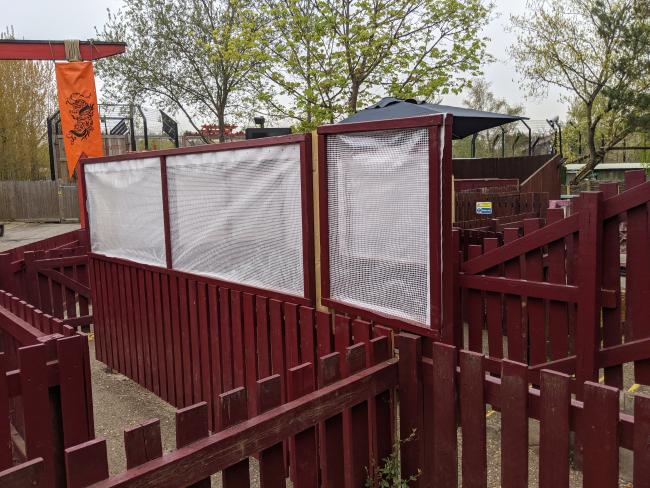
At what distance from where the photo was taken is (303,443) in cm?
211

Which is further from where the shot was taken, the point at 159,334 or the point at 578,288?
the point at 159,334

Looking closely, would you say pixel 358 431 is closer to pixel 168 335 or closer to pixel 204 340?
pixel 204 340

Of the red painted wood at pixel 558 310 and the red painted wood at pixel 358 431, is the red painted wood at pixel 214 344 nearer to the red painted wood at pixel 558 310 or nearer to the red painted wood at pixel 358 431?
the red painted wood at pixel 358 431

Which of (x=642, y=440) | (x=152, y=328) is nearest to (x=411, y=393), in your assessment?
(x=642, y=440)

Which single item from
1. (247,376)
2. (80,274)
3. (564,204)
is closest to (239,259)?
(247,376)

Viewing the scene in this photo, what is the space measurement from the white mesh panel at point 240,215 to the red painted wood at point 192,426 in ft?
4.93

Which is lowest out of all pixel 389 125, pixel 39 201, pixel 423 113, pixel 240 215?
pixel 39 201

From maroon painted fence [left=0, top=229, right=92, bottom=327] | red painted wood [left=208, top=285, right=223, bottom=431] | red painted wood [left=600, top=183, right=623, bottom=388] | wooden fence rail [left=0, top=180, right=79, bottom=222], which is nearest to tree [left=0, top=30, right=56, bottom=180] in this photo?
wooden fence rail [left=0, top=180, right=79, bottom=222]

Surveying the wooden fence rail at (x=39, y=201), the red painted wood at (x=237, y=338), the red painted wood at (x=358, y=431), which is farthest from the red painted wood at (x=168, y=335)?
the wooden fence rail at (x=39, y=201)

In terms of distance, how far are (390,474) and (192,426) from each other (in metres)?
1.14

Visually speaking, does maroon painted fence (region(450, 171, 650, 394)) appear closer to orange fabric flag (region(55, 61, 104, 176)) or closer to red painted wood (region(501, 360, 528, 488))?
red painted wood (region(501, 360, 528, 488))

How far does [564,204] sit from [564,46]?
15.4 meters

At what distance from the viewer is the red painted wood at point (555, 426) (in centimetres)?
186

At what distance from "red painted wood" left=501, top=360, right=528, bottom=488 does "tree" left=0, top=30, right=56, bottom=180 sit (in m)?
32.9
